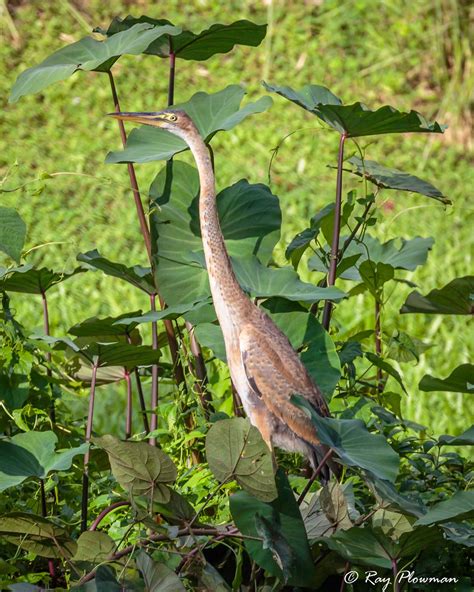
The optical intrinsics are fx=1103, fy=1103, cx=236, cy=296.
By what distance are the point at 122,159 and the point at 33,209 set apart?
2740 millimetres

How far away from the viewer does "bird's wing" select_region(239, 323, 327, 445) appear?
242 cm

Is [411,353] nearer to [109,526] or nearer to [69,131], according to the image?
[109,526]

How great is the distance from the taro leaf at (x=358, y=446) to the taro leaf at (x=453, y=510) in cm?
10

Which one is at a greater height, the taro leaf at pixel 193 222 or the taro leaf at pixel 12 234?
the taro leaf at pixel 12 234

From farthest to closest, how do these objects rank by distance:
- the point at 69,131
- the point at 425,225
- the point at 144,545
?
the point at 69,131, the point at 425,225, the point at 144,545

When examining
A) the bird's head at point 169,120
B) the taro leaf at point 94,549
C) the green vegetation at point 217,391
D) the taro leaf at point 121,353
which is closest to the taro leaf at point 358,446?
the green vegetation at point 217,391

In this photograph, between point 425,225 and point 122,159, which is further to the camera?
point 425,225

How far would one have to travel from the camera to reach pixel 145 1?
6324mm

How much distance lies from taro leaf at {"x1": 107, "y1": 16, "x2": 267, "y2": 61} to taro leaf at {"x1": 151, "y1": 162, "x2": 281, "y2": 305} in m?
0.30

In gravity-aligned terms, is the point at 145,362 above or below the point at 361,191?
above

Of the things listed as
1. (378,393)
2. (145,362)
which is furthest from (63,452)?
(378,393)

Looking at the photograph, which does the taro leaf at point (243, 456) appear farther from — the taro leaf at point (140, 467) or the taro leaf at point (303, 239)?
the taro leaf at point (303, 239)

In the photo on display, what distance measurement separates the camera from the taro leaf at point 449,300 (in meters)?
2.76

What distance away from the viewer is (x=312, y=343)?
259 centimetres
